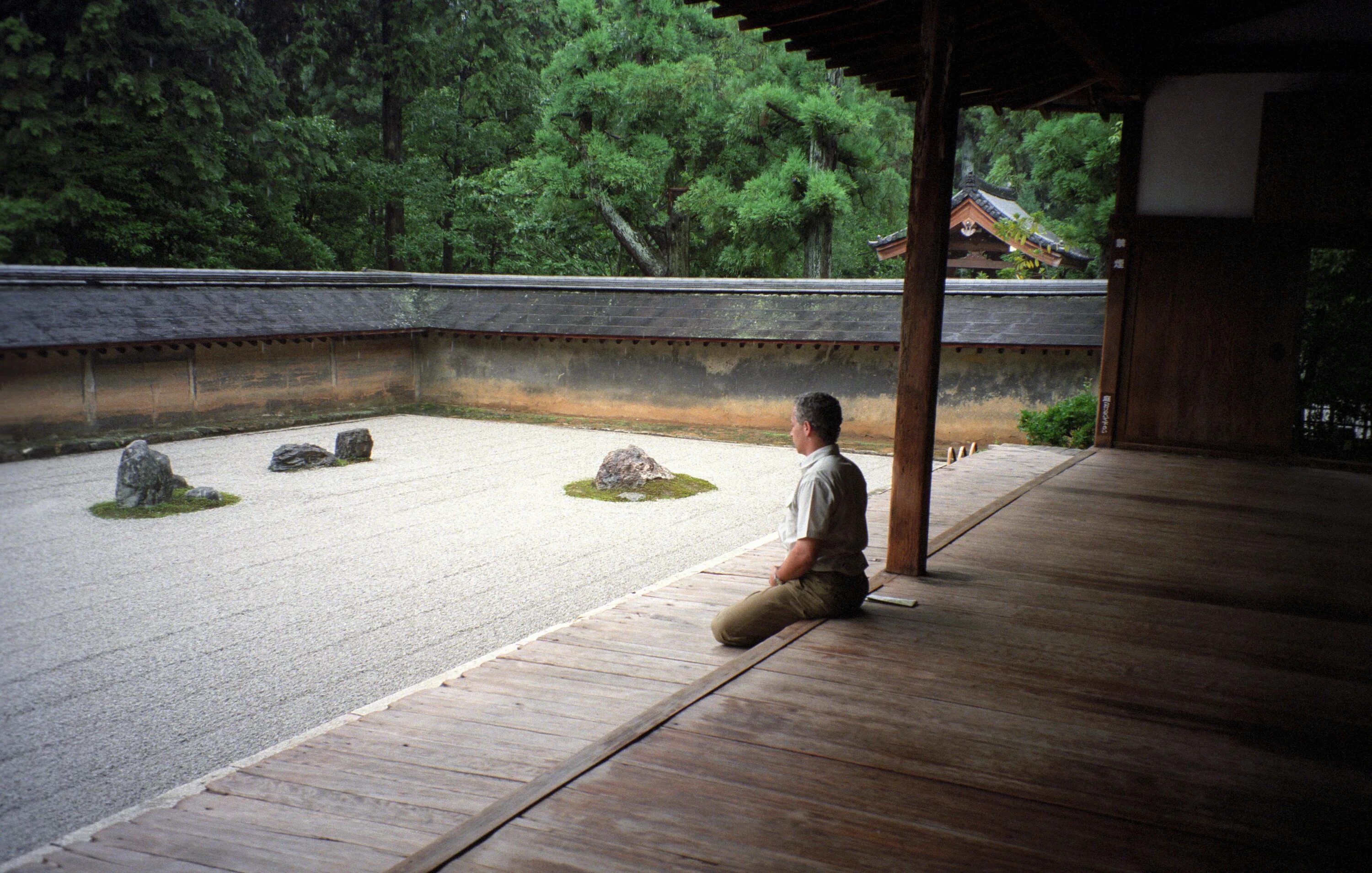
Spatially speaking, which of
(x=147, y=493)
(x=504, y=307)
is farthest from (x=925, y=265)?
(x=504, y=307)

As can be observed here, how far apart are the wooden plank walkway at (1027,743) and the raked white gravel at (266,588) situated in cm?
249

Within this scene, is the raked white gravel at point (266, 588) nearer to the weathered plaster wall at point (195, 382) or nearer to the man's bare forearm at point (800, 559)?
the weathered plaster wall at point (195, 382)

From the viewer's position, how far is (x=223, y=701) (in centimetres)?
471

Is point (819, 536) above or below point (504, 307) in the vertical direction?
below

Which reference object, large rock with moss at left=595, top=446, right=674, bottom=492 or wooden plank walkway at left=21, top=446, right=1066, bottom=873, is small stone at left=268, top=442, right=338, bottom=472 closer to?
large rock with moss at left=595, top=446, right=674, bottom=492

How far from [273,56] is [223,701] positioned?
71.3 ft

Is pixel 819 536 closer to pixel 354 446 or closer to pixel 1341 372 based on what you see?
pixel 1341 372

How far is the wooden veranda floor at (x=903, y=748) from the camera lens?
2.24 meters

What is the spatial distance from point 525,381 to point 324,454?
16.3 ft

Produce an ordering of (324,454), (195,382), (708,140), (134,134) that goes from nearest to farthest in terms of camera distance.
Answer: (324,454) < (195,382) < (134,134) < (708,140)

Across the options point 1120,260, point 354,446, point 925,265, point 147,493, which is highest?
point 1120,260

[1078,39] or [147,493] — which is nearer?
[1078,39]

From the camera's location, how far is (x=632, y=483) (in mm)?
9859

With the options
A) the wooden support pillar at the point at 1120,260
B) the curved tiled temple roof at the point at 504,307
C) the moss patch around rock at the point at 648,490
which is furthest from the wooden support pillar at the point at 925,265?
the curved tiled temple roof at the point at 504,307
